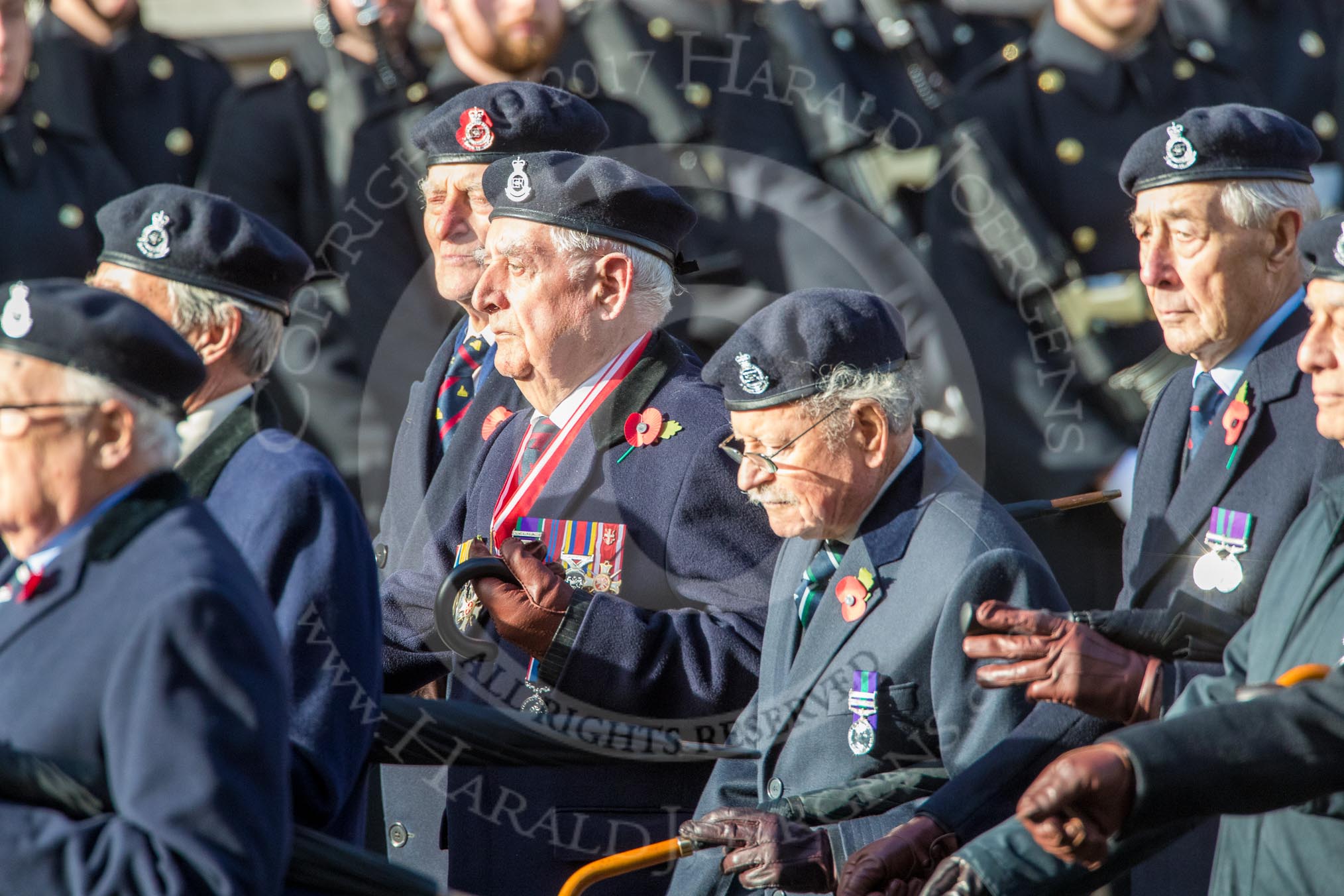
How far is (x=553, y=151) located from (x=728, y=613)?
1138 mm

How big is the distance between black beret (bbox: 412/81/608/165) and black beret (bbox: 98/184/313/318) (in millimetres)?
1084

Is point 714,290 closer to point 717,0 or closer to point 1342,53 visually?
point 717,0

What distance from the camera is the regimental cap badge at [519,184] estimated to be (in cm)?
420

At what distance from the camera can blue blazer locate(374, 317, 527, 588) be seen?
4.46 metres

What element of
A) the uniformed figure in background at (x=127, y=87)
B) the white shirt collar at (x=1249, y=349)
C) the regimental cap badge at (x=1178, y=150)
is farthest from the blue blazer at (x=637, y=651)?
the uniformed figure in background at (x=127, y=87)

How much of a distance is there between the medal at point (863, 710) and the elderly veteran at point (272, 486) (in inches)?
34.3

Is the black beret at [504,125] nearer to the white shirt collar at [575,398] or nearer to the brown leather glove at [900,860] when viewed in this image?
the white shirt collar at [575,398]

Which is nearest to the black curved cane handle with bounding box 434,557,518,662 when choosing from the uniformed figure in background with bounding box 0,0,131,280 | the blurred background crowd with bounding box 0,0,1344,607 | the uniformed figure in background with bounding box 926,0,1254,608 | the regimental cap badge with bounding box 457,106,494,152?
the regimental cap badge with bounding box 457,106,494,152

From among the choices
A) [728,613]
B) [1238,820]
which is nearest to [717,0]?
[728,613]

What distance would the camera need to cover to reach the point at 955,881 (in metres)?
2.96

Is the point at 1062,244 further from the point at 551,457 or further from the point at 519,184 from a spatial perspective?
the point at 551,457

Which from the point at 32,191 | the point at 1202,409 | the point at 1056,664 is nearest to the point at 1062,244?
the point at 1202,409

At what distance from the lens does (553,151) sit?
171 inches

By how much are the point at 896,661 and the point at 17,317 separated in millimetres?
1642
